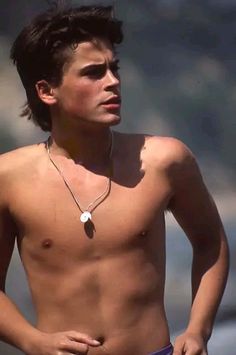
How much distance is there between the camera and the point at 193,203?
1871 millimetres

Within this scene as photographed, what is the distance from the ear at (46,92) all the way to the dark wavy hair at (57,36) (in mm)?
10

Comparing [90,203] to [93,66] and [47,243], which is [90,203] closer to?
[47,243]

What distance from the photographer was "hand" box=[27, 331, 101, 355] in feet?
5.42

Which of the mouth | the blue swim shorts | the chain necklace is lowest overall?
the blue swim shorts

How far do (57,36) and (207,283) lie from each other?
50 centimetres

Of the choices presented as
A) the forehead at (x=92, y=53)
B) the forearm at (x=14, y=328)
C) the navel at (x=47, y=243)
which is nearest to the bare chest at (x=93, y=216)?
the navel at (x=47, y=243)

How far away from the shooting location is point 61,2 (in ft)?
6.34

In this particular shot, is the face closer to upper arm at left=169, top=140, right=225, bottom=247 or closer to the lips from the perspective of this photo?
the lips

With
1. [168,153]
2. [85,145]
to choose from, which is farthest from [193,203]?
[85,145]

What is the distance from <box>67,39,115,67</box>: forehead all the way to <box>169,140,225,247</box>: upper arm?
208mm

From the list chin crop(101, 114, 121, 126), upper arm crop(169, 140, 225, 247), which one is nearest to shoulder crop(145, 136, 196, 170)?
upper arm crop(169, 140, 225, 247)

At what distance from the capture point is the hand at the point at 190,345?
1716 mm

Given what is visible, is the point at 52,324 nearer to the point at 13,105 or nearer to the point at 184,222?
the point at 184,222

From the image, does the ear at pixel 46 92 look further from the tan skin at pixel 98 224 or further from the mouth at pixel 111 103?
the mouth at pixel 111 103
